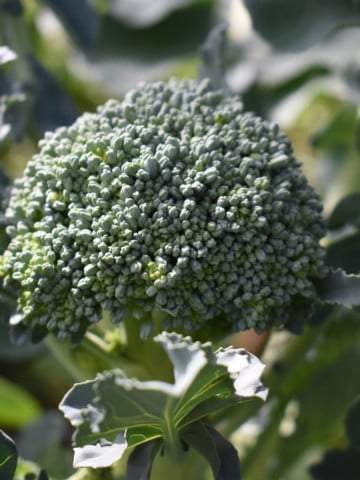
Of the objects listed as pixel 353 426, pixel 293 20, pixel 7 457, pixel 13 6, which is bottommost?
pixel 7 457

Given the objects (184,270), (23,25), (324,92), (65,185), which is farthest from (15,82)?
(324,92)

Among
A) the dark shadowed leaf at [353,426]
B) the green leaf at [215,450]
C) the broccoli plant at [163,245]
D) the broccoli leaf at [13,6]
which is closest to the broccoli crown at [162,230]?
the broccoli plant at [163,245]

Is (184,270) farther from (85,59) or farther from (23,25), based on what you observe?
(85,59)

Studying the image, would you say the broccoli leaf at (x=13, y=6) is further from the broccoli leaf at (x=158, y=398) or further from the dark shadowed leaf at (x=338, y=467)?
the dark shadowed leaf at (x=338, y=467)

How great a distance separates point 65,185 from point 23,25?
49cm

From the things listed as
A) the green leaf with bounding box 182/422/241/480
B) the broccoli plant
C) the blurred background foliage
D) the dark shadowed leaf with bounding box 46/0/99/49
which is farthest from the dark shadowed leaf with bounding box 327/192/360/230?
the dark shadowed leaf with bounding box 46/0/99/49

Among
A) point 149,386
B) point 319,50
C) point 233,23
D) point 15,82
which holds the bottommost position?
point 149,386

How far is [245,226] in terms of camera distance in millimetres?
767

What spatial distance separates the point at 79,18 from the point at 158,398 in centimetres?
68

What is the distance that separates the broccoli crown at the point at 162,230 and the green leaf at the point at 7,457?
12 cm

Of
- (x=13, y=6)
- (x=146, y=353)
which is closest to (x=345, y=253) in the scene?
(x=146, y=353)

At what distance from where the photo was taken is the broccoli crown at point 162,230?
0.75 meters

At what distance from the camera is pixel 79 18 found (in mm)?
1110

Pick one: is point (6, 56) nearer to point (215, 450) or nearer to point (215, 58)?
point (215, 58)
